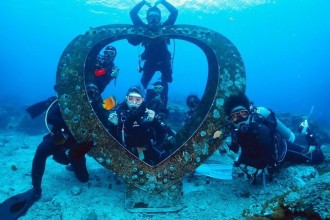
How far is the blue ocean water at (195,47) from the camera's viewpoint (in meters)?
42.4

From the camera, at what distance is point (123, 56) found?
123125mm

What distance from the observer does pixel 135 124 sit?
562cm

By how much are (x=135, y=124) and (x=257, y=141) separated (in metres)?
2.47

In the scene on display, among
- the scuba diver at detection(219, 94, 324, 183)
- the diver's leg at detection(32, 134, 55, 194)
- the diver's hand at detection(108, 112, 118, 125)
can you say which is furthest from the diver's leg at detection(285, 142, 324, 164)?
the diver's leg at detection(32, 134, 55, 194)

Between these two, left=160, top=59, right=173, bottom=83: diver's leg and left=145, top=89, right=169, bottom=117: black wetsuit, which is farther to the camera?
left=160, top=59, right=173, bottom=83: diver's leg

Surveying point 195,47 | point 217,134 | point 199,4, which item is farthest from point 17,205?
point 195,47

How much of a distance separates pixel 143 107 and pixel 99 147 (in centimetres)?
125

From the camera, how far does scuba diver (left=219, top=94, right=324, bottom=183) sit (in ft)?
16.2

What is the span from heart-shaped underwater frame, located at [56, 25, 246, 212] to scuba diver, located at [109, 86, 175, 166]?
2.31 ft

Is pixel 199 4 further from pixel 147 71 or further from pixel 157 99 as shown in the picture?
pixel 157 99

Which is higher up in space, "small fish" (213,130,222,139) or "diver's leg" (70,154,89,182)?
"small fish" (213,130,222,139)

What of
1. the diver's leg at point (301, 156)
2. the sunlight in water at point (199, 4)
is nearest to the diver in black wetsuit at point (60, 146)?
the diver's leg at point (301, 156)

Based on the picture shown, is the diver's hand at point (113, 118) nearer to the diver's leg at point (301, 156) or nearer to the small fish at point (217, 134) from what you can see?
the small fish at point (217, 134)

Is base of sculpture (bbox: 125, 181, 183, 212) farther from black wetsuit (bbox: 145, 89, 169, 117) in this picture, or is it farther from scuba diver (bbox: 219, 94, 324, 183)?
black wetsuit (bbox: 145, 89, 169, 117)
